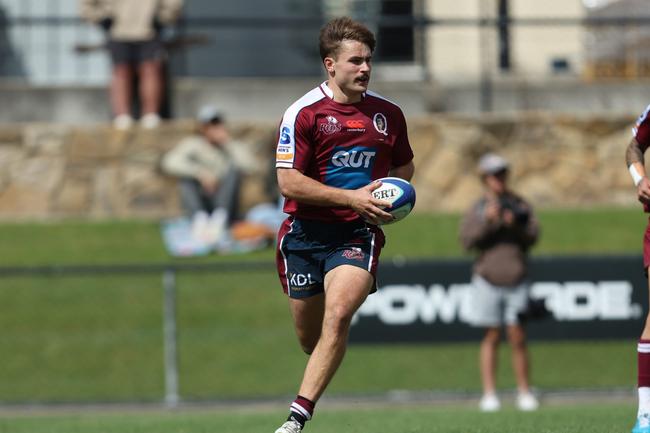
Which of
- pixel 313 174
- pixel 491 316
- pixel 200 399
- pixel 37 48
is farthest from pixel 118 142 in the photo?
pixel 313 174

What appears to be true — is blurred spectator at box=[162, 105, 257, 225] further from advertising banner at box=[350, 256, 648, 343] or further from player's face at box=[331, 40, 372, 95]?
player's face at box=[331, 40, 372, 95]

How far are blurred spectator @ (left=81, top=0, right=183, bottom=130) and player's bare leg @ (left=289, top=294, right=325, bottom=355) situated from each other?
10062mm

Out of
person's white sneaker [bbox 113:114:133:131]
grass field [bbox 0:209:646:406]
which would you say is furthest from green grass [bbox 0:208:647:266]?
person's white sneaker [bbox 113:114:133:131]

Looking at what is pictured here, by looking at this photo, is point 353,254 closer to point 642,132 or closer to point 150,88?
point 642,132

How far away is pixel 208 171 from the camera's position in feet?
55.4

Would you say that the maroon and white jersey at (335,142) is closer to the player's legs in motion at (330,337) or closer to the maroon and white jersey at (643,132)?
the player's legs in motion at (330,337)

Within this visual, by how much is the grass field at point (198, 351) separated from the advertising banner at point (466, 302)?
0.20m

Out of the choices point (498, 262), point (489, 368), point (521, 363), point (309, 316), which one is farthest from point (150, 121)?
point (309, 316)

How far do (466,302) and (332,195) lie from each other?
6874 millimetres

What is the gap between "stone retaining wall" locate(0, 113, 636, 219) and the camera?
17.6m

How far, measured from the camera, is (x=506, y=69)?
19.7 meters

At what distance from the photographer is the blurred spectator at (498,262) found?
13073 millimetres

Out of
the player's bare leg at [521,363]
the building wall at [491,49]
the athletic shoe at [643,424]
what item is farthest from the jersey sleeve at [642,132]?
the building wall at [491,49]

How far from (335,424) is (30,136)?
873 cm
